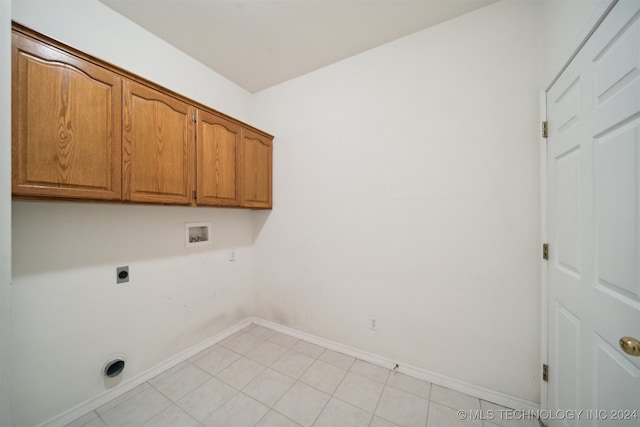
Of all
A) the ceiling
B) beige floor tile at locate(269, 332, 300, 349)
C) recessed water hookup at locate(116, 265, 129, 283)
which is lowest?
beige floor tile at locate(269, 332, 300, 349)

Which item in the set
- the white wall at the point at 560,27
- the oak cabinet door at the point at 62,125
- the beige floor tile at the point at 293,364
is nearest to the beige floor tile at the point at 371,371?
the beige floor tile at the point at 293,364

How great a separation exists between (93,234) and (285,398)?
1762 millimetres

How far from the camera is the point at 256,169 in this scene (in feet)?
7.65

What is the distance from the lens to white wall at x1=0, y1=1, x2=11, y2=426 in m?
0.78

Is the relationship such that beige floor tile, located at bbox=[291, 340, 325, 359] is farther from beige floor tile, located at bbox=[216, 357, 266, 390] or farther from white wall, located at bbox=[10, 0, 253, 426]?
white wall, located at bbox=[10, 0, 253, 426]

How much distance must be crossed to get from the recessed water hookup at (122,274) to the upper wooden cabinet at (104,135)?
1.95ft

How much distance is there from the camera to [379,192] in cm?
195

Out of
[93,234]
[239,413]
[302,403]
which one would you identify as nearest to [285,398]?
[302,403]

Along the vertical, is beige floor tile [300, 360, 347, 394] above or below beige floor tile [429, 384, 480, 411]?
below

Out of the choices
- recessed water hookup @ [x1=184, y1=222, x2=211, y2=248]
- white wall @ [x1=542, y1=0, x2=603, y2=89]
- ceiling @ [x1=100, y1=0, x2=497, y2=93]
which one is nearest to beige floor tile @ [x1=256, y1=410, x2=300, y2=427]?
recessed water hookup @ [x1=184, y1=222, x2=211, y2=248]

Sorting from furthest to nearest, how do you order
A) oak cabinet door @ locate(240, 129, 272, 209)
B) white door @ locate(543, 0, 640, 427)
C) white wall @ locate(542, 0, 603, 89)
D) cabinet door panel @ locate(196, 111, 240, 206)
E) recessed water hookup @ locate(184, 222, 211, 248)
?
oak cabinet door @ locate(240, 129, 272, 209), recessed water hookup @ locate(184, 222, 211, 248), cabinet door panel @ locate(196, 111, 240, 206), white wall @ locate(542, 0, 603, 89), white door @ locate(543, 0, 640, 427)

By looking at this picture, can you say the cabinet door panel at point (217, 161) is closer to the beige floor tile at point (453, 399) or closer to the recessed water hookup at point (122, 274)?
the recessed water hookup at point (122, 274)

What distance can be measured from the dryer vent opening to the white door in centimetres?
266

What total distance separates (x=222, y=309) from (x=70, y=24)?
2.51 metres
